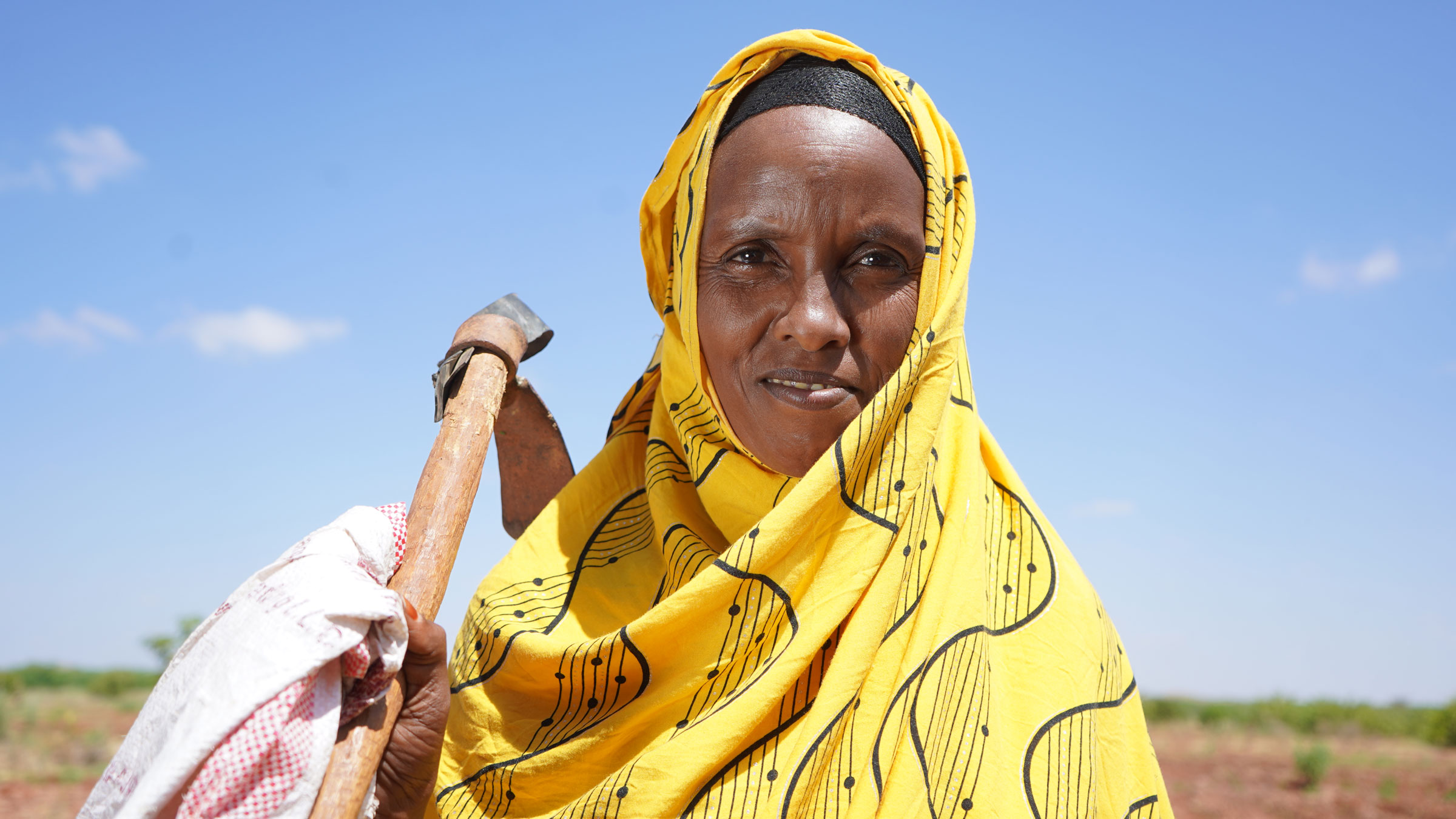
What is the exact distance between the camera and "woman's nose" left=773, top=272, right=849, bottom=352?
1627 millimetres

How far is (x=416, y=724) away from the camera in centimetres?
134

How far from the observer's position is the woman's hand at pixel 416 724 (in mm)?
1320

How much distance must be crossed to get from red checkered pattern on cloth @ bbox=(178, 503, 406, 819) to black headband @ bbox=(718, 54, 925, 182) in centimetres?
132

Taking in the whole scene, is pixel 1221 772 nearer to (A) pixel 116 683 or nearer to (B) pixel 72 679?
(A) pixel 116 683

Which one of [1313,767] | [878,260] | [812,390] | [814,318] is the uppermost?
[878,260]

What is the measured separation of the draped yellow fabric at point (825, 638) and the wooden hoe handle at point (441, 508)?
0.33m

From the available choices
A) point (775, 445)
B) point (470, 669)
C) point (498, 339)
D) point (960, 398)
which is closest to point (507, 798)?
point (470, 669)

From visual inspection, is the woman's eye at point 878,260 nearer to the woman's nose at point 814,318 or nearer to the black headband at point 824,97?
the woman's nose at point 814,318

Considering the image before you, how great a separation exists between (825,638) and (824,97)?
1.05 metres

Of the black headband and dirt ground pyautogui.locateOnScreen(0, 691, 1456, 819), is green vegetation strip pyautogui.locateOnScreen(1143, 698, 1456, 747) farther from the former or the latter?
the black headband

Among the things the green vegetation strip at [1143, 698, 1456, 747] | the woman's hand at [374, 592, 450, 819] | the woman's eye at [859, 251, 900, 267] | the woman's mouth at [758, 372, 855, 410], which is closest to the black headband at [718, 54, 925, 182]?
the woman's eye at [859, 251, 900, 267]

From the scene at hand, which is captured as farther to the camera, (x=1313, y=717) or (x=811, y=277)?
(x=1313, y=717)

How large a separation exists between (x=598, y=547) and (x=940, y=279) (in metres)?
0.98

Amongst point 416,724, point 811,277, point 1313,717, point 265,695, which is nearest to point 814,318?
point 811,277
